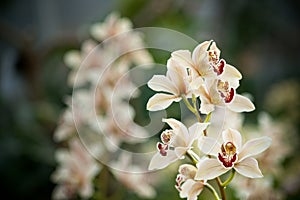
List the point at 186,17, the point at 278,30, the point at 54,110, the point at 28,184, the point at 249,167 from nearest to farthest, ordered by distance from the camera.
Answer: the point at 249,167
the point at 28,184
the point at 54,110
the point at 186,17
the point at 278,30

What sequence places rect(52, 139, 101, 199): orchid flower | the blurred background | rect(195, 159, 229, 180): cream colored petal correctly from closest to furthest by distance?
rect(195, 159, 229, 180): cream colored petal → rect(52, 139, 101, 199): orchid flower → the blurred background

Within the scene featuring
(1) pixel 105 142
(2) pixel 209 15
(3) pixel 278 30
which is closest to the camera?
(1) pixel 105 142

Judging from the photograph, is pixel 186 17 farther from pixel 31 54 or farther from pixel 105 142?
pixel 105 142

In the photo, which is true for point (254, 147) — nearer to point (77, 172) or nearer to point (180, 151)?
point (180, 151)

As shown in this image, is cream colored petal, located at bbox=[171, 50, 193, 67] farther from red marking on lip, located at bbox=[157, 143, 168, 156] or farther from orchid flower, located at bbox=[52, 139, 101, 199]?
orchid flower, located at bbox=[52, 139, 101, 199]

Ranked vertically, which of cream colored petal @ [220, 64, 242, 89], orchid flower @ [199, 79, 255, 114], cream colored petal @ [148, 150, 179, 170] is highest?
cream colored petal @ [220, 64, 242, 89]

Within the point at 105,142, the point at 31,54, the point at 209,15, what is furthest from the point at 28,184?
the point at 209,15

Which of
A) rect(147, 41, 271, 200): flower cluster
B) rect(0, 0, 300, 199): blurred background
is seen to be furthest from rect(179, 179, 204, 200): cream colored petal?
rect(0, 0, 300, 199): blurred background
